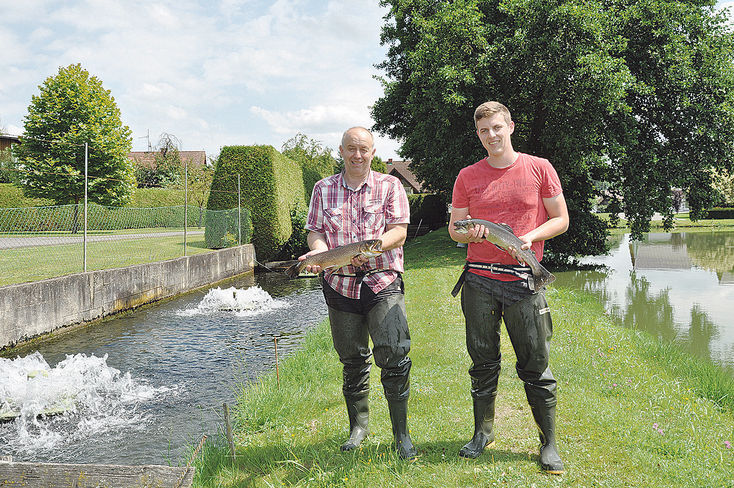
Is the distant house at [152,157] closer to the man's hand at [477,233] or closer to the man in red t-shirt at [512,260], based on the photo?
the man in red t-shirt at [512,260]

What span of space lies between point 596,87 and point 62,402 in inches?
578

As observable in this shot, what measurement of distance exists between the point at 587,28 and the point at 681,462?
1423cm

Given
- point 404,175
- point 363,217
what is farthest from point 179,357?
point 404,175

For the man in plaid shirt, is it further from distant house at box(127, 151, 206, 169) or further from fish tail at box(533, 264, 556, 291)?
distant house at box(127, 151, 206, 169)

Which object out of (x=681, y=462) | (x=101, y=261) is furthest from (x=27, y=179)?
(x=681, y=462)

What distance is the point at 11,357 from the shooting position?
7965mm

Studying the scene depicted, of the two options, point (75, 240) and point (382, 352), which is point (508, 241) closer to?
point (382, 352)

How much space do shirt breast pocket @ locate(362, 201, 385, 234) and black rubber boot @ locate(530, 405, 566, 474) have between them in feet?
5.29

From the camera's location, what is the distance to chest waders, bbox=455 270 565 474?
134 inches

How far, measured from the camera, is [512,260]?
11.3ft

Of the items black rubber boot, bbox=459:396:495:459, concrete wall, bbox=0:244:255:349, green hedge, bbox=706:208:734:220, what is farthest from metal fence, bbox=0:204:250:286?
green hedge, bbox=706:208:734:220

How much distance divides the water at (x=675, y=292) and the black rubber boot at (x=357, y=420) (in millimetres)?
6186

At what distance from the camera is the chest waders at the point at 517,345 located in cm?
341

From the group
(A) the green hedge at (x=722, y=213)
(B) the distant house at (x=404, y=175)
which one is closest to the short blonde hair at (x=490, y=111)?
(A) the green hedge at (x=722, y=213)
